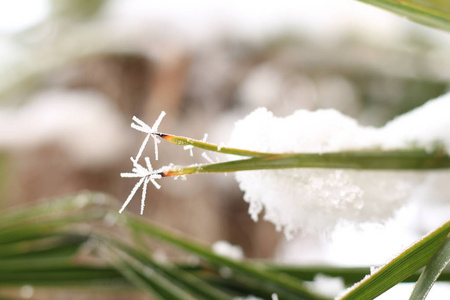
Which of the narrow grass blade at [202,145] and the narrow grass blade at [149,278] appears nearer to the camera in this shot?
the narrow grass blade at [202,145]

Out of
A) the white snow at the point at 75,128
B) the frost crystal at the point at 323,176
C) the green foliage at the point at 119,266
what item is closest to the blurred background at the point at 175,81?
the white snow at the point at 75,128

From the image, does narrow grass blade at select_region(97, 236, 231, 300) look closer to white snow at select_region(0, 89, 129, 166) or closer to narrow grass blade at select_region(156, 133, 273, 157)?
narrow grass blade at select_region(156, 133, 273, 157)

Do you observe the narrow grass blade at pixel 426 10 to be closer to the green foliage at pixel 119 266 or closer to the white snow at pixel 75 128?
the green foliage at pixel 119 266

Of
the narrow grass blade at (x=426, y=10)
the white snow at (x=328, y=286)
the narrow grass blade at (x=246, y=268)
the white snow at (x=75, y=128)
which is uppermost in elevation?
the white snow at (x=75, y=128)

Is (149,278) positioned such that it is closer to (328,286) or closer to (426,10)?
(328,286)

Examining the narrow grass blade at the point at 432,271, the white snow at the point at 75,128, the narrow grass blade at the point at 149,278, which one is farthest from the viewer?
the white snow at the point at 75,128

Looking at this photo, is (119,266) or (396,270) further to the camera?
(119,266)

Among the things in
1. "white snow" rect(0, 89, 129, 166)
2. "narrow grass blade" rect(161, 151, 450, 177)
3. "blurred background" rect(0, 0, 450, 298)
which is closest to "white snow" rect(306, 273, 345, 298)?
"narrow grass blade" rect(161, 151, 450, 177)

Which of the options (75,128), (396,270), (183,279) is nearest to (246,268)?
(183,279)
